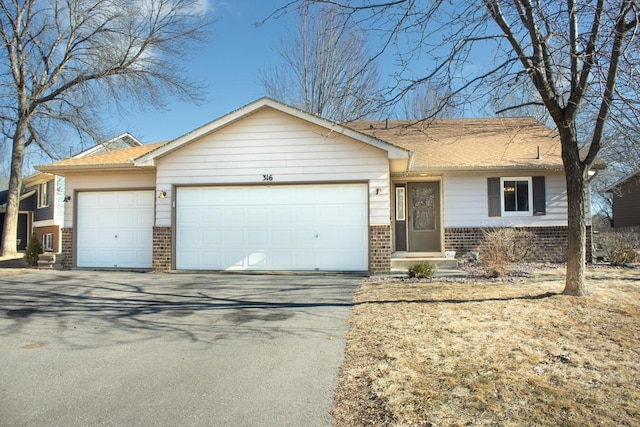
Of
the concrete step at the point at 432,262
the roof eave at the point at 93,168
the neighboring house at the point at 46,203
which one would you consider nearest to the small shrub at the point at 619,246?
the concrete step at the point at 432,262

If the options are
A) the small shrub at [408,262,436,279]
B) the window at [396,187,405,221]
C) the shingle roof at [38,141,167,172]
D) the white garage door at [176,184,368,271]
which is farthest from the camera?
the window at [396,187,405,221]

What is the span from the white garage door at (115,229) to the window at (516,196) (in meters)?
10.2

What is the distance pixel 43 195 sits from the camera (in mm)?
23906

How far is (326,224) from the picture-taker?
1141 cm

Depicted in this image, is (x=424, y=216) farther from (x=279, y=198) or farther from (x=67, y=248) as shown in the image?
(x=67, y=248)

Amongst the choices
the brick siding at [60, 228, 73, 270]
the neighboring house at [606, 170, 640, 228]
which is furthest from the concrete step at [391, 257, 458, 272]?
the neighboring house at [606, 170, 640, 228]

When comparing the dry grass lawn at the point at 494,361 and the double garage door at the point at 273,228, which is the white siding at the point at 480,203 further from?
the dry grass lawn at the point at 494,361

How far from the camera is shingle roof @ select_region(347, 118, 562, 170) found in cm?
1330

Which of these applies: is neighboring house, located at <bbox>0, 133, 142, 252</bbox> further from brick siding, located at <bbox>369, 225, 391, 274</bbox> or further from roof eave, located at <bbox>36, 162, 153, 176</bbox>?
brick siding, located at <bbox>369, 225, 391, 274</bbox>

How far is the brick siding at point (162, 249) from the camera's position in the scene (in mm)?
11789

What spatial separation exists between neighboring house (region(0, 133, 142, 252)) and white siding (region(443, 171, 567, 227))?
1531cm

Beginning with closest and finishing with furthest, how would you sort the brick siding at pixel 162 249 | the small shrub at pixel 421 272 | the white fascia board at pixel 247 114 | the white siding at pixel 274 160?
the small shrub at pixel 421 272
the white fascia board at pixel 247 114
the white siding at pixel 274 160
the brick siding at pixel 162 249

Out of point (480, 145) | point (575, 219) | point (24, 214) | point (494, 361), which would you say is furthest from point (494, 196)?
point (24, 214)

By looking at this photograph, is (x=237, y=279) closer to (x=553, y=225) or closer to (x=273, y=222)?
(x=273, y=222)
